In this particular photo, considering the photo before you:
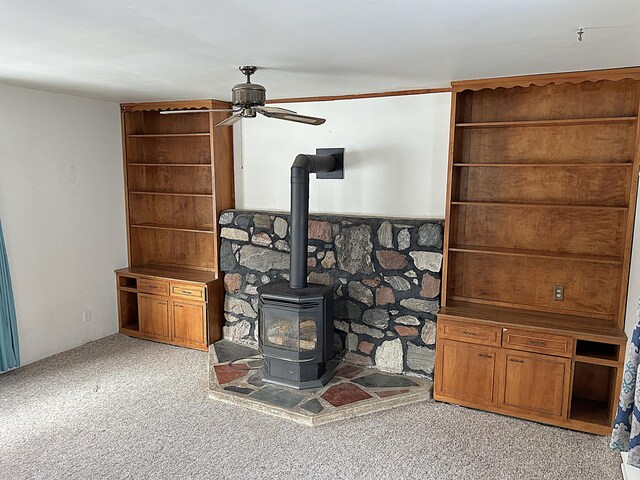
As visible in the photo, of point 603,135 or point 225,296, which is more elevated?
point 603,135

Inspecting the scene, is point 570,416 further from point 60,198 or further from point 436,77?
point 60,198

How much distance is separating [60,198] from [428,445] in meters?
3.98

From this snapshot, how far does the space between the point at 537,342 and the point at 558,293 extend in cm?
58

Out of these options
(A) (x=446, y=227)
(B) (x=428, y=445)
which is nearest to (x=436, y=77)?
(A) (x=446, y=227)

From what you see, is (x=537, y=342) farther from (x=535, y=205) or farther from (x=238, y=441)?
(x=238, y=441)

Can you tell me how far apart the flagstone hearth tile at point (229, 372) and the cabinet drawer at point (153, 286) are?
43.3 inches

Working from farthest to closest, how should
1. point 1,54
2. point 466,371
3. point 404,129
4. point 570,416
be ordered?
point 404,129 < point 466,371 < point 570,416 < point 1,54

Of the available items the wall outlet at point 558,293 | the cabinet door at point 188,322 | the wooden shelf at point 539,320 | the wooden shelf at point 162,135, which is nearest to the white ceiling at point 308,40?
the wooden shelf at point 162,135

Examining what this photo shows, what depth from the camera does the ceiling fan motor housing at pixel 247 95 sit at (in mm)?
3004

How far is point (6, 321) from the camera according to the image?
13.4 ft

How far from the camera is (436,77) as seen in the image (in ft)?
11.5

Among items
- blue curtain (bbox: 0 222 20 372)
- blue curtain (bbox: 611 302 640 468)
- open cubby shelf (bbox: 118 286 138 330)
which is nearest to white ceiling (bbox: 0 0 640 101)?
blue curtain (bbox: 611 302 640 468)

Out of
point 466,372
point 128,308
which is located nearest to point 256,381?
point 466,372

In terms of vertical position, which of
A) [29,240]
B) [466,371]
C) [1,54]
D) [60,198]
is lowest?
[466,371]
